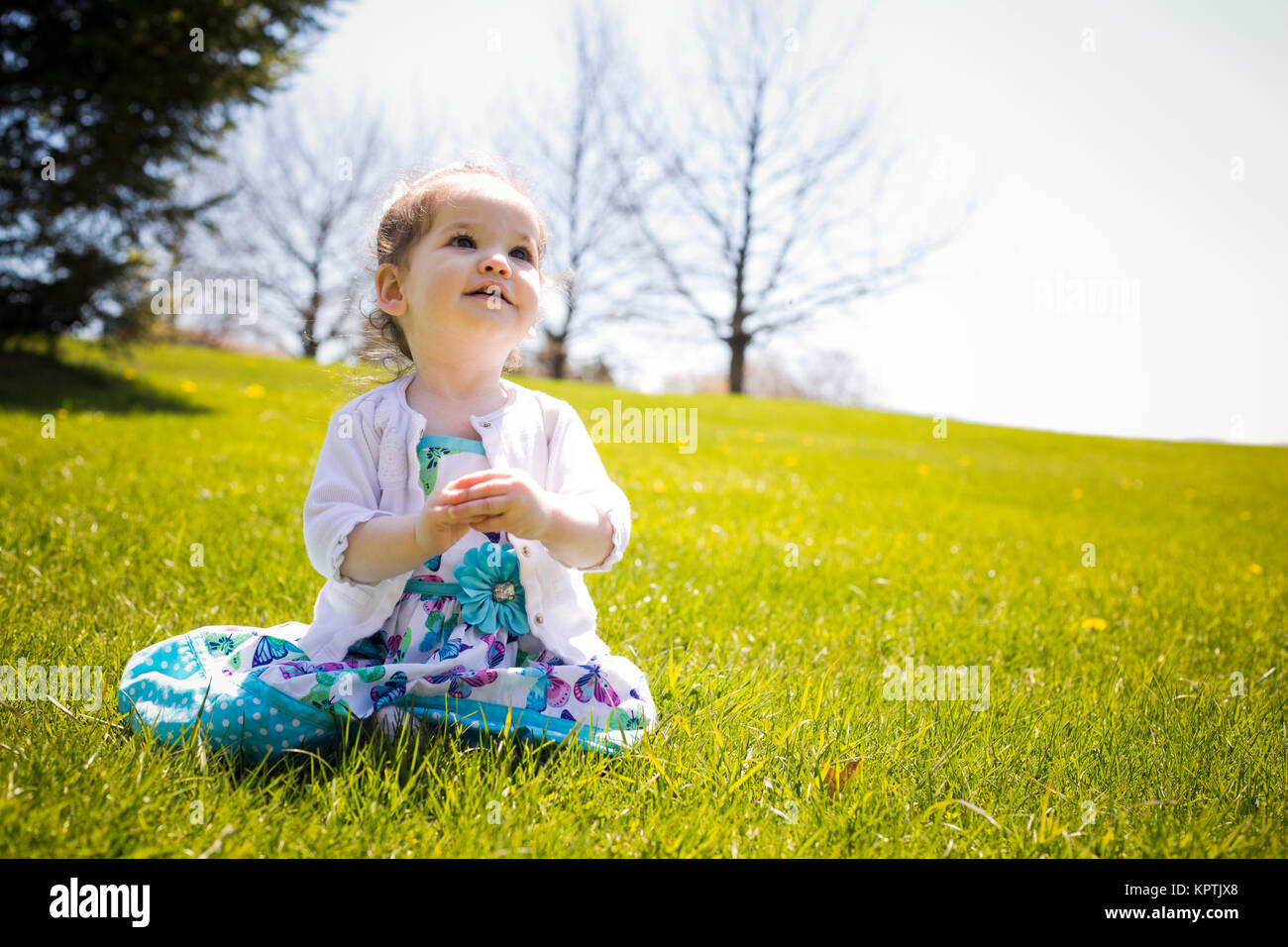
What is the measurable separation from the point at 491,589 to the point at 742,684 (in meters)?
0.85

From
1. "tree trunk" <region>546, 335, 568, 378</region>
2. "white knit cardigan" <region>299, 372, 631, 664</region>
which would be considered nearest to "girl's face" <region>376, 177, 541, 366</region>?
"white knit cardigan" <region>299, 372, 631, 664</region>

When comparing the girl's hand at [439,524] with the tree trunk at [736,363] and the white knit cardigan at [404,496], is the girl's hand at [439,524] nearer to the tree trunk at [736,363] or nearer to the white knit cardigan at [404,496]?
the white knit cardigan at [404,496]

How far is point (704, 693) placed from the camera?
7.73 feet

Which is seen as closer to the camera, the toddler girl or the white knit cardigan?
the toddler girl

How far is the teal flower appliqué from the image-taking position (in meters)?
2.08

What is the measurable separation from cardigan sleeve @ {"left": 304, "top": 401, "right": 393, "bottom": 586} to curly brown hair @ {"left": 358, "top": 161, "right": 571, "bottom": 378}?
36cm

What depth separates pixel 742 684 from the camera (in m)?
2.47

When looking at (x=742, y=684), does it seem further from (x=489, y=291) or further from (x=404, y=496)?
(x=489, y=291)

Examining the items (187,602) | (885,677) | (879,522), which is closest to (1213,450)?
(879,522)

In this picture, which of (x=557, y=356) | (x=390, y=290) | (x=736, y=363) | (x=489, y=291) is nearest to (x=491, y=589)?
(x=489, y=291)

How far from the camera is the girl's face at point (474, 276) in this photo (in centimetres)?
207

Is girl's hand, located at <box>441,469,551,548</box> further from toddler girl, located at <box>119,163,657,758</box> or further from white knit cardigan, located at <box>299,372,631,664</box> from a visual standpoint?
white knit cardigan, located at <box>299,372,631,664</box>
